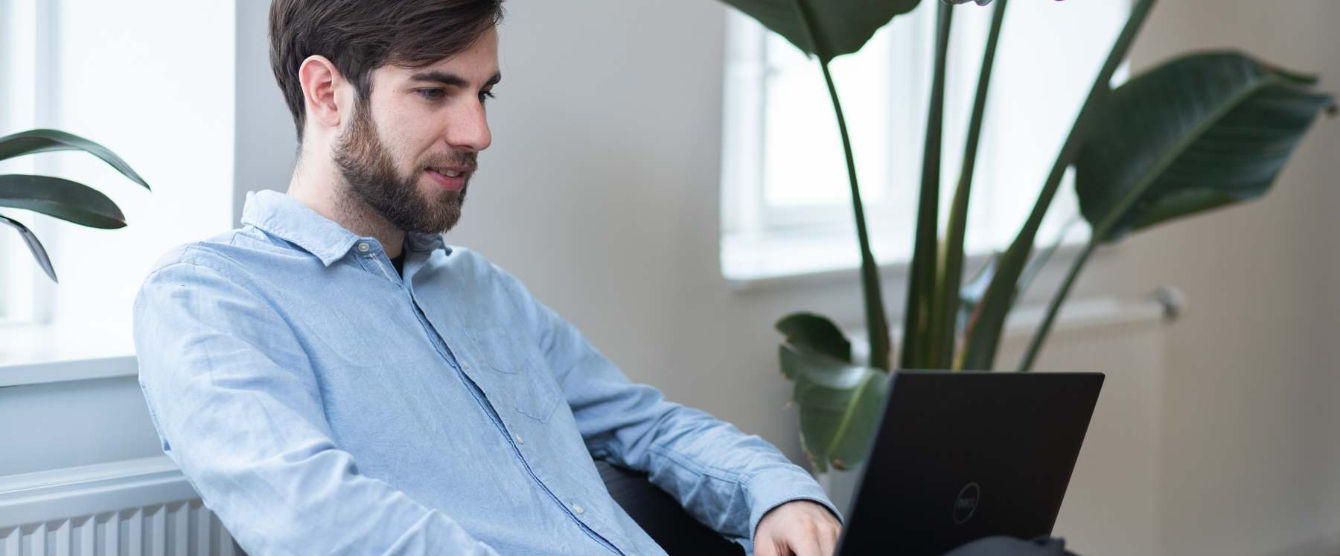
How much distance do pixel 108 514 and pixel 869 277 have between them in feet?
3.58

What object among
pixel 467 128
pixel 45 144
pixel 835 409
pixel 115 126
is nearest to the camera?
pixel 45 144

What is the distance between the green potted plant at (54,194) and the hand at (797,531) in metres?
0.75

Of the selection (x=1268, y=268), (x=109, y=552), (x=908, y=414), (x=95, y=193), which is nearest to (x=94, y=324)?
(x=109, y=552)

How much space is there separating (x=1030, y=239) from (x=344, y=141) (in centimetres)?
107

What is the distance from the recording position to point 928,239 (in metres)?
1.87

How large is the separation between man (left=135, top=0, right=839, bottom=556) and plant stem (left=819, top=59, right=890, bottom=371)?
44 cm

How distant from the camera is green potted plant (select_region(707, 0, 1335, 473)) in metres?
1.74

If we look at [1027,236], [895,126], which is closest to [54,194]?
[1027,236]

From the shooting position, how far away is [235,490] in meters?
1.05

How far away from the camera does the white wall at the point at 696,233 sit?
1.84 meters

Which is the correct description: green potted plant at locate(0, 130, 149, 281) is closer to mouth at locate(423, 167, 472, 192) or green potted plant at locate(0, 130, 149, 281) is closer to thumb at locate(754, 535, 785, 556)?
mouth at locate(423, 167, 472, 192)

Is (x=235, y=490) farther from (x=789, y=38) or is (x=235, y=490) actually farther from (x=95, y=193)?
(x=789, y=38)

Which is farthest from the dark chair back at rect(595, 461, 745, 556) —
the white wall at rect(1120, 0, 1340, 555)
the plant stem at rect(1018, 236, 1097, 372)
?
the white wall at rect(1120, 0, 1340, 555)

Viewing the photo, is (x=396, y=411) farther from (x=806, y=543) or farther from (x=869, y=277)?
(x=869, y=277)
